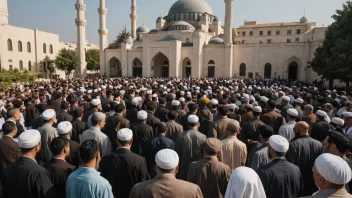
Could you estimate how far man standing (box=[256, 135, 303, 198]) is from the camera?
2.80 metres

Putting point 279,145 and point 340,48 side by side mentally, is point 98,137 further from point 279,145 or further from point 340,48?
point 340,48

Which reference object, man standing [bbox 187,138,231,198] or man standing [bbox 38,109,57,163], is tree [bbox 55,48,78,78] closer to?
man standing [bbox 38,109,57,163]

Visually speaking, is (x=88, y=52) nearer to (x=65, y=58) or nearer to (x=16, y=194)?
(x=65, y=58)

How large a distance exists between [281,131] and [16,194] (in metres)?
4.32

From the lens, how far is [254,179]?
2027 mm

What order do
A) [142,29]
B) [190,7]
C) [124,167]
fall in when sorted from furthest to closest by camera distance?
[142,29]
[190,7]
[124,167]

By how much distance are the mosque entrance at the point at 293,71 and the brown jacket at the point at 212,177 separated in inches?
1334

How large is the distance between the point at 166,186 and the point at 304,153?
8.64 ft

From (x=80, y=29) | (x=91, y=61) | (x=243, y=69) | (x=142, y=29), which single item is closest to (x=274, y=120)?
(x=243, y=69)

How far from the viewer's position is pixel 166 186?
2.26 meters

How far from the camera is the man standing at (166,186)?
225 centimetres

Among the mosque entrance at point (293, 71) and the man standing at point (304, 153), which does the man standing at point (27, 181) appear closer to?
the man standing at point (304, 153)

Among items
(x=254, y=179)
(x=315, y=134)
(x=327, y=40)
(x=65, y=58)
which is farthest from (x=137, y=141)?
(x=65, y=58)

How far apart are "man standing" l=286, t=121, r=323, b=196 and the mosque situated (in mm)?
30345
